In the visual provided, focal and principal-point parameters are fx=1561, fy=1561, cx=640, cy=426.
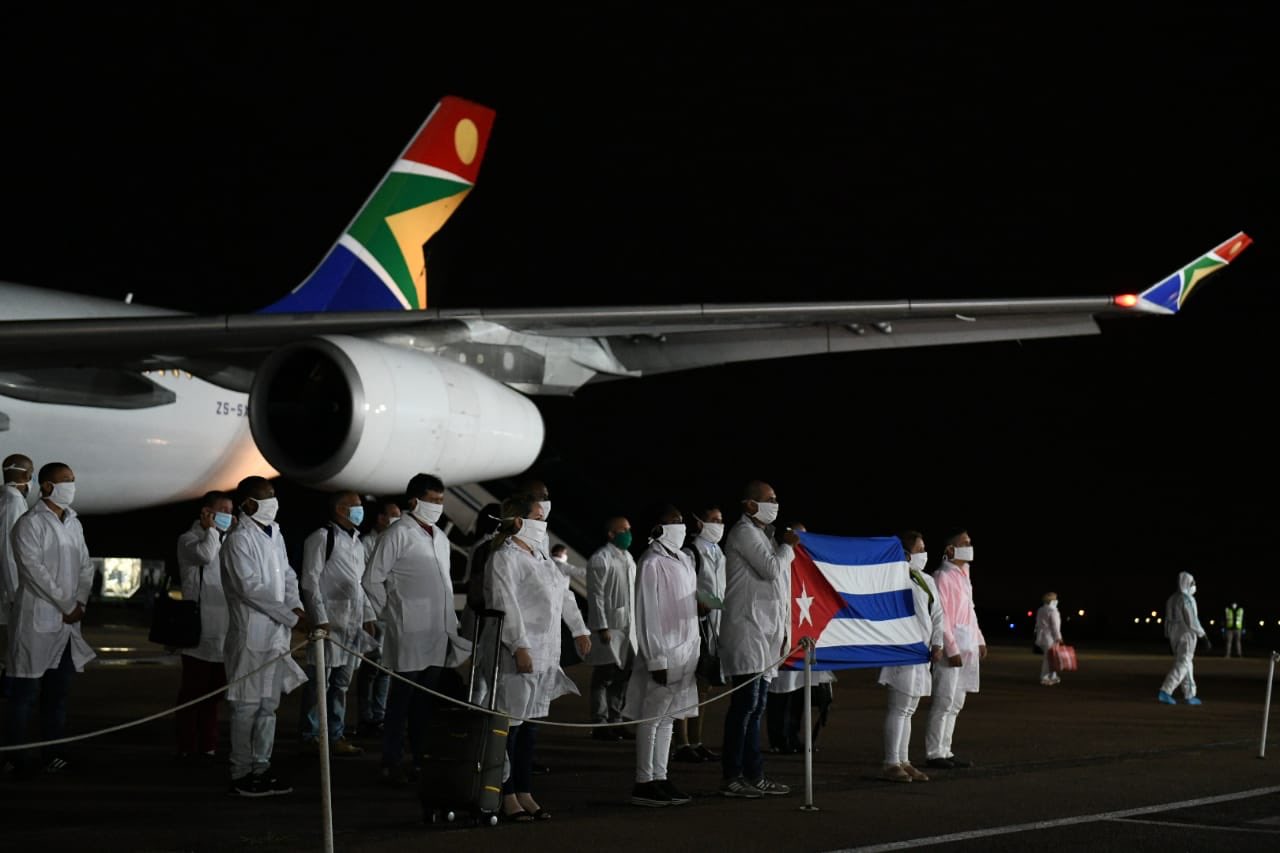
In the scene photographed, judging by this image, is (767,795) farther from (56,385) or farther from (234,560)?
(56,385)

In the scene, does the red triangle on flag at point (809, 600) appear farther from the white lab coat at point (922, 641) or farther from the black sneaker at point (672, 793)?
the black sneaker at point (672, 793)

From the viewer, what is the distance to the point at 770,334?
14250 mm

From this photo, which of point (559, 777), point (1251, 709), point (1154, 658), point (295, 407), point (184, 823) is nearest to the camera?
point (184, 823)

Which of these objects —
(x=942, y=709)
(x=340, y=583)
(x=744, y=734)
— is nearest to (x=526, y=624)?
(x=744, y=734)

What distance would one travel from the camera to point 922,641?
10148mm

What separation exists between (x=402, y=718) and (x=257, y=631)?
1.08 metres

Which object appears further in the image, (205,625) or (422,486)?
(205,625)

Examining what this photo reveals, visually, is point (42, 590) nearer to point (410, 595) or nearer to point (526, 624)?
point (410, 595)

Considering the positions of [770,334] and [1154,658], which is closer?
[770,334]

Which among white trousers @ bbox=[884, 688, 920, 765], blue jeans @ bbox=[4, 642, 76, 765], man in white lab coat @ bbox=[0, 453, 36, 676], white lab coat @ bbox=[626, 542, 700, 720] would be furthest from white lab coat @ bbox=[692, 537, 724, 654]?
man in white lab coat @ bbox=[0, 453, 36, 676]

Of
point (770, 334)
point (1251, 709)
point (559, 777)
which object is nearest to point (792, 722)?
point (559, 777)

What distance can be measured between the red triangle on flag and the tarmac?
928 mm

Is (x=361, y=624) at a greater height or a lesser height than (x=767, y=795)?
greater

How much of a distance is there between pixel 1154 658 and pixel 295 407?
21267 millimetres
